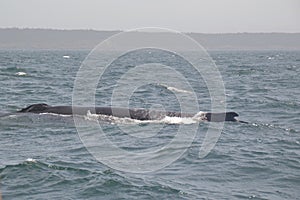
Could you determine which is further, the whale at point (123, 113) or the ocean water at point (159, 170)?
the whale at point (123, 113)

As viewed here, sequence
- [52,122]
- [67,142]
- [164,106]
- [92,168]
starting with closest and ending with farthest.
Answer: [92,168] < [67,142] < [52,122] < [164,106]

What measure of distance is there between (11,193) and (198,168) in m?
4.59

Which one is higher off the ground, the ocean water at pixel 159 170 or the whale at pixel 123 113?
the whale at pixel 123 113

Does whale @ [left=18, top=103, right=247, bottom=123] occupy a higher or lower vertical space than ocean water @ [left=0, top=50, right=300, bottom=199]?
higher

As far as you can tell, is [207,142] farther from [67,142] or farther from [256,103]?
[256,103]

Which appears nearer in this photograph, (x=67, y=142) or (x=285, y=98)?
(x=67, y=142)

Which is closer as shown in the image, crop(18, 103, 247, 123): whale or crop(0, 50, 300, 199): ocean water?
crop(0, 50, 300, 199): ocean water

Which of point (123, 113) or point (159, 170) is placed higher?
point (123, 113)

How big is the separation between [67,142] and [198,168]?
4766mm

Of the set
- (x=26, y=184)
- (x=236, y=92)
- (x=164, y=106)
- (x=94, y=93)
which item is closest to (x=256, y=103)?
(x=164, y=106)

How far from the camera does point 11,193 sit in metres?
11.1

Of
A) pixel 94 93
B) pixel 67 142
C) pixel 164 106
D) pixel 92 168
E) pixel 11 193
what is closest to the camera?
pixel 11 193

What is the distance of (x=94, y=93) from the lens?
34.7 meters

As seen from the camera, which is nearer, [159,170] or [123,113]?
[159,170]
